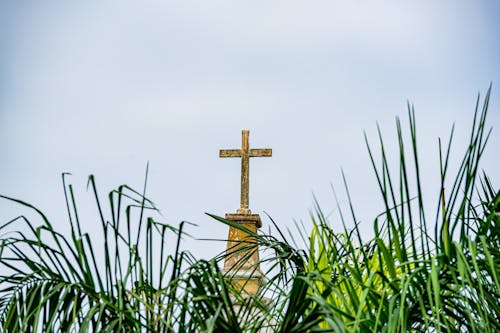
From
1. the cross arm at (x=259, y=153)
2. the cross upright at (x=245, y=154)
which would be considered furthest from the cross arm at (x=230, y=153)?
the cross arm at (x=259, y=153)

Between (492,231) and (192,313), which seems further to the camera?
(492,231)

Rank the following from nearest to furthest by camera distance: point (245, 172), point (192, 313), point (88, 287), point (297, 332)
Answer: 1. point (297, 332)
2. point (192, 313)
3. point (88, 287)
4. point (245, 172)

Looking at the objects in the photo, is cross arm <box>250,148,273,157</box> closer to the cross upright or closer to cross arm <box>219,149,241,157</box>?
the cross upright

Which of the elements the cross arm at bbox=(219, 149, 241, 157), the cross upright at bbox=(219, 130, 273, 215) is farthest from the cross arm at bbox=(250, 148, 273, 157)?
the cross arm at bbox=(219, 149, 241, 157)

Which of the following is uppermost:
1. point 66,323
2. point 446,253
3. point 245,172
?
point 245,172

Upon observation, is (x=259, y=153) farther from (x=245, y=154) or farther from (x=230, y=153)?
(x=230, y=153)

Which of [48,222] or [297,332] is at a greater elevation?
[48,222]

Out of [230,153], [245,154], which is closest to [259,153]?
[245,154]

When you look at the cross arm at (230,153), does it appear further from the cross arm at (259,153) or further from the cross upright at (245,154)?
the cross arm at (259,153)

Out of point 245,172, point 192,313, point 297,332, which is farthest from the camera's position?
point 245,172

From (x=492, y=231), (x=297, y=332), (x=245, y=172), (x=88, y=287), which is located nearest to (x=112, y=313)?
(x=88, y=287)

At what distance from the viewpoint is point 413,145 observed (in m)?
1.40

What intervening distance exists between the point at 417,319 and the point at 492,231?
26 centimetres

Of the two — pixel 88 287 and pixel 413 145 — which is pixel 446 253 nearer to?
pixel 413 145
